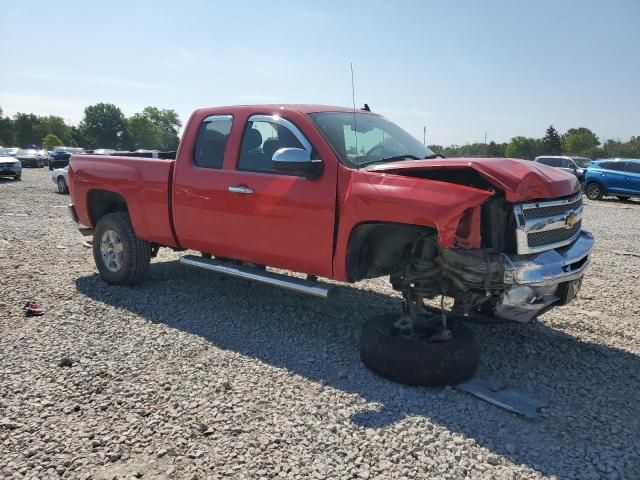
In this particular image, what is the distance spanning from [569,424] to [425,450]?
1.02m

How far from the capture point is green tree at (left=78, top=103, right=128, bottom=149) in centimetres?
11112

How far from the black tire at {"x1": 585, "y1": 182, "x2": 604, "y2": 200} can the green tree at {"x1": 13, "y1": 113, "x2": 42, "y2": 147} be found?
108 m

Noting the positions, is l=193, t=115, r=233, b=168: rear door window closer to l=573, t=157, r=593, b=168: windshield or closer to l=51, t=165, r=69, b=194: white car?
l=51, t=165, r=69, b=194: white car

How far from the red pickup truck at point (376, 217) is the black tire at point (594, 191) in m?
16.9

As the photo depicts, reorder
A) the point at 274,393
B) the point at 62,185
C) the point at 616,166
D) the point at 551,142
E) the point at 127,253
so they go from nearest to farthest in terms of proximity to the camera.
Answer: the point at 274,393 < the point at 127,253 < the point at 62,185 < the point at 616,166 < the point at 551,142

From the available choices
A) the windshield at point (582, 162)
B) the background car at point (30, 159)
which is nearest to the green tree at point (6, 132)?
the background car at point (30, 159)

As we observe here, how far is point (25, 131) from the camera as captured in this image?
105 m

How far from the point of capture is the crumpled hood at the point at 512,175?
3.52m

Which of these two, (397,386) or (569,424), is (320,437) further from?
(569,424)

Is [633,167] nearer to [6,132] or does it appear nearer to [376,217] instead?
[376,217]

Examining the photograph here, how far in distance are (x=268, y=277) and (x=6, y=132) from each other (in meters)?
115

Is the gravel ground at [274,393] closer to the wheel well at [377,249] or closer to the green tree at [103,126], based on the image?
the wheel well at [377,249]

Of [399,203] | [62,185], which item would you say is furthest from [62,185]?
[399,203]

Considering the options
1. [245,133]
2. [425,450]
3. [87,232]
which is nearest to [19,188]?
[87,232]
